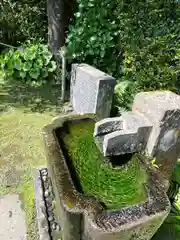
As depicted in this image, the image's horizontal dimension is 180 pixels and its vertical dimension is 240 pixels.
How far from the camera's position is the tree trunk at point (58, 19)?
5375 millimetres

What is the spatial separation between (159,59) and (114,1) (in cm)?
176

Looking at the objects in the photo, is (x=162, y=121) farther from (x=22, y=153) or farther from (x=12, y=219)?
(x=22, y=153)

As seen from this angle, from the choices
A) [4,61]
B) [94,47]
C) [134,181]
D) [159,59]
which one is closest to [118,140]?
[134,181]

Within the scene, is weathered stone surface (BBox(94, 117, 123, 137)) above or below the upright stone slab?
above

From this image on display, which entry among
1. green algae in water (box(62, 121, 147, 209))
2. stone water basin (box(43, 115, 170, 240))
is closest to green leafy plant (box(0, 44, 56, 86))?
stone water basin (box(43, 115, 170, 240))

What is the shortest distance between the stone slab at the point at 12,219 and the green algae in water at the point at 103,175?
43.3 inches

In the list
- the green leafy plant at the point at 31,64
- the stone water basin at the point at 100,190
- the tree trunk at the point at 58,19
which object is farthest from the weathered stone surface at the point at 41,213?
the tree trunk at the point at 58,19

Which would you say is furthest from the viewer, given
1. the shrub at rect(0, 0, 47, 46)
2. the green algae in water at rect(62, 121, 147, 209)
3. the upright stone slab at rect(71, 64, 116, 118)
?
the shrub at rect(0, 0, 47, 46)

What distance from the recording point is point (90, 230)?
1.74 meters

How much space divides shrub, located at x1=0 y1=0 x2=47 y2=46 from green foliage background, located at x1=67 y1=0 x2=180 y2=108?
51.3 inches

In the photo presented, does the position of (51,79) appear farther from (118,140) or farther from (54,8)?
(118,140)

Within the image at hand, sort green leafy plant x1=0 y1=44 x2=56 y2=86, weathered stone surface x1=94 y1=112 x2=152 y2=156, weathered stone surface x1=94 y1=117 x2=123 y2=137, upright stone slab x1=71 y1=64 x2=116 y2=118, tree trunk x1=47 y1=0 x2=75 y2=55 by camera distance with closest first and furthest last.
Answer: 1. weathered stone surface x1=94 y1=112 x2=152 y2=156
2. weathered stone surface x1=94 y1=117 x2=123 y2=137
3. upright stone slab x1=71 y1=64 x2=116 y2=118
4. tree trunk x1=47 y1=0 x2=75 y2=55
5. green leafy plant x1=0 y1=44 x2=56 y2=86

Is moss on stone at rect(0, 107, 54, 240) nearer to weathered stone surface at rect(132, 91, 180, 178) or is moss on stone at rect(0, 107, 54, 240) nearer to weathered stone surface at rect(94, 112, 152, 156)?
weathered stone surface at rect(94, 112, 152, 156)

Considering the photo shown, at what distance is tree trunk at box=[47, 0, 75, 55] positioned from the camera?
538 centimetres
